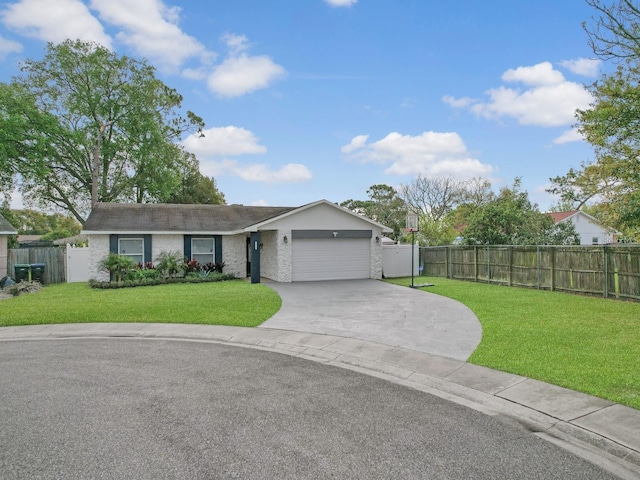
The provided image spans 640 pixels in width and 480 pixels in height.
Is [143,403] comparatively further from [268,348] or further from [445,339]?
[445,339]

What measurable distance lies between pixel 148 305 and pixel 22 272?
33.4ft

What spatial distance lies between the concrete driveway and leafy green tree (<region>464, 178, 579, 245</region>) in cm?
791

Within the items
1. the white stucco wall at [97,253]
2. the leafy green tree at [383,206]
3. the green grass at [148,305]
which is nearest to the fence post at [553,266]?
the green grass at [148,305]

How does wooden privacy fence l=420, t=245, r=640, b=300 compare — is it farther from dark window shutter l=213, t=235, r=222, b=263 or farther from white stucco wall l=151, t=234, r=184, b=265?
white stucco wall l=151, t=234, r=184, b=265

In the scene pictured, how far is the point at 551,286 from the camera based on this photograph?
15406 millimetres

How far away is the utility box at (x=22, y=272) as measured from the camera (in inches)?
718

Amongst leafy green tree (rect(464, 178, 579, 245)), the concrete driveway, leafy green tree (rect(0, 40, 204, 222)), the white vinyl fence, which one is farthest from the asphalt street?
leafy green tree (rect(0, 40, 204, 222))

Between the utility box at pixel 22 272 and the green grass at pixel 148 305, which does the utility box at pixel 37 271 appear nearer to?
the utility box at pixel 22 272

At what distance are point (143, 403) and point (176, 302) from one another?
802 centimetres

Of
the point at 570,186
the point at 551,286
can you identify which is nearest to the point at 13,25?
the point at 551,286

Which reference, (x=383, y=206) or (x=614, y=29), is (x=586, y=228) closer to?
(x=383, y=206)

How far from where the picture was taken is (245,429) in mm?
4352

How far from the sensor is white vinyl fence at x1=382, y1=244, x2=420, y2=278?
21.5m

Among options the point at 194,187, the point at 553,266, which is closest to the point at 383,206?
the point at 194,187
